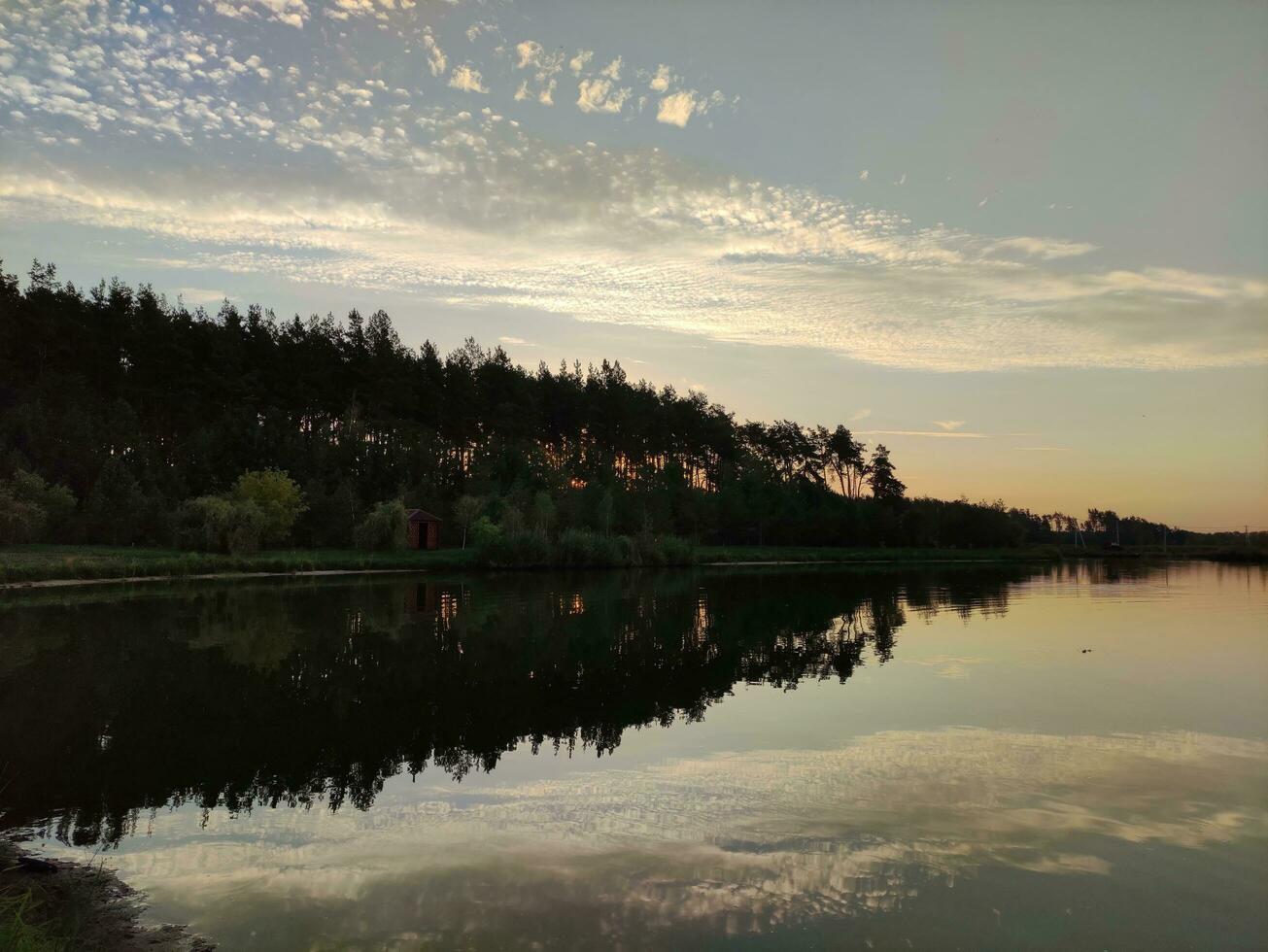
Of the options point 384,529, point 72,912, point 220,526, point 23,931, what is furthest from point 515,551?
point 23,931

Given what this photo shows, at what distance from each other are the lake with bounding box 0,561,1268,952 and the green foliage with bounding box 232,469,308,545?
3103 cm

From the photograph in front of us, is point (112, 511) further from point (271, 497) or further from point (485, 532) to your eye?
point (485, 532)

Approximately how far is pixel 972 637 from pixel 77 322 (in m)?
69.3

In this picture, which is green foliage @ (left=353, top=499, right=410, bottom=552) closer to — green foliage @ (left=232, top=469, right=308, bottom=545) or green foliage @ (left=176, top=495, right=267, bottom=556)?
green foliage @ (left=232, top=469, right=308, bottom=545)

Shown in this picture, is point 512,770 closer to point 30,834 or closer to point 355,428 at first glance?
point 30,834

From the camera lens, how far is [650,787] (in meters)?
9.30

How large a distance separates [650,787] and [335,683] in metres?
8.09

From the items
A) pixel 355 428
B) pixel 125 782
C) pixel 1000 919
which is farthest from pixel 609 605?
pixel 355 428

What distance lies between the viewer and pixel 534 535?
5516 centimetres

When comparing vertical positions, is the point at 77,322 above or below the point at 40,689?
above

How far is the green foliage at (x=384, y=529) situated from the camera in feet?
181

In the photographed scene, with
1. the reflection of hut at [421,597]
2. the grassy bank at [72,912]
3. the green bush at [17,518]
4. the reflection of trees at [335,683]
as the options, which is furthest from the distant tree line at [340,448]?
the grassy bank at [72,912]

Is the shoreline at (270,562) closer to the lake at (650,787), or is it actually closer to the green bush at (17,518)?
the green bush at (17,518)

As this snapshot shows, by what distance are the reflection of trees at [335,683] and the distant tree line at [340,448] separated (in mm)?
23051
